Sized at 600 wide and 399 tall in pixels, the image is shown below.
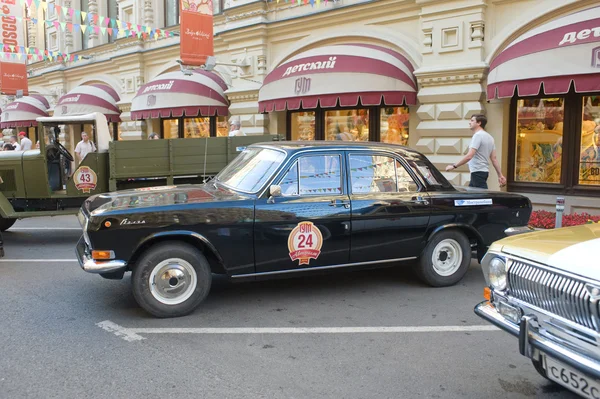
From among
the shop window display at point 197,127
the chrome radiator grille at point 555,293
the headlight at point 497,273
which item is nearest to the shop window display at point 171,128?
the shop window display at point 197,127

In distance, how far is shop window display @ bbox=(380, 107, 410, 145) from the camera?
12.4m

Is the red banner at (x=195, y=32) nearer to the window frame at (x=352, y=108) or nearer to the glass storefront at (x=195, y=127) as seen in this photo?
the window frame at (x=352, y=108)

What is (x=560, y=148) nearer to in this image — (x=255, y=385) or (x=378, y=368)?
(x=378, y=368)

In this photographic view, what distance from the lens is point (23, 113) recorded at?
24906 mm

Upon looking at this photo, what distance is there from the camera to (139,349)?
4195mm

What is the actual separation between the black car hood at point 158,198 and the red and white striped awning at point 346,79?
21.3 ft

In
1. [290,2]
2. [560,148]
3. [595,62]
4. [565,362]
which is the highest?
[290,2]

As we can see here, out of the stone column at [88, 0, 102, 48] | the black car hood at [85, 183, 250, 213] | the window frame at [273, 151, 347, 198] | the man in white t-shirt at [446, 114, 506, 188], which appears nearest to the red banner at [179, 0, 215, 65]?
the man in white t-shirt at [446, 114, 506, 188]

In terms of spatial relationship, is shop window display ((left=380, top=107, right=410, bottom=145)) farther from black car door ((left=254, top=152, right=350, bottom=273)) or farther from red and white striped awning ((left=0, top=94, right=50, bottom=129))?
red and white striped awning ((left=0, top=94, right=50, bottom=129))

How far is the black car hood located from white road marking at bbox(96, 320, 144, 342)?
107 cm

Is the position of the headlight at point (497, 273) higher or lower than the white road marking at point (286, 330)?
higher

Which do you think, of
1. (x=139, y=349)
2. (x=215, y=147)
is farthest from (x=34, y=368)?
(x=215, y=147)

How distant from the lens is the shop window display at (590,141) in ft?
31.4

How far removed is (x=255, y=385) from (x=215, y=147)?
6.22 m
